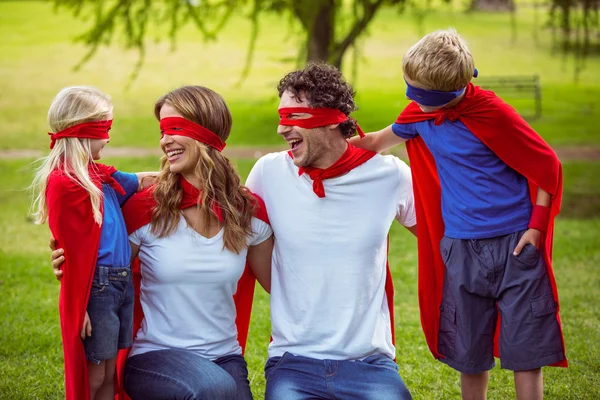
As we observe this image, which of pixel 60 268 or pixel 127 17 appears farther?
pixel 127 17

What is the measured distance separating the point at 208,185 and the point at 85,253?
59 centimetres

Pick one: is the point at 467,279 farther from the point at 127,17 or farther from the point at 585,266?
the point at 127,17

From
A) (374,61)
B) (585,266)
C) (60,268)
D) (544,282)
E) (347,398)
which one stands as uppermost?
(60,268)

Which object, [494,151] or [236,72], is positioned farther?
[236,72]

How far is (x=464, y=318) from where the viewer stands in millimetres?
3602

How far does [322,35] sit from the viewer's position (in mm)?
13125

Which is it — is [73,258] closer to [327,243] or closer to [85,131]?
[85,131]

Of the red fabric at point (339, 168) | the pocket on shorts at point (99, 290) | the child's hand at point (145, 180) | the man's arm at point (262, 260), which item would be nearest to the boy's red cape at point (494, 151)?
the red fabric at point (339, 168)

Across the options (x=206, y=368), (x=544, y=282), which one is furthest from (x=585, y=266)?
(x=206, y=368)

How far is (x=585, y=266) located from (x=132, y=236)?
6.10 meters

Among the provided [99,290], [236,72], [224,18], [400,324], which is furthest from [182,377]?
[236,72]

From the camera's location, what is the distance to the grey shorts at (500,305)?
3480mm

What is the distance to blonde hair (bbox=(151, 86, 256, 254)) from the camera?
3.50m

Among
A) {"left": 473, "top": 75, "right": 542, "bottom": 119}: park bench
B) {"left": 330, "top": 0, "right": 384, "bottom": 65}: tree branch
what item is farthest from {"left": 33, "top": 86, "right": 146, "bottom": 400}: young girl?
{"left": 473, "top": 75, "right": 542, "bottom": 119}: park bench
